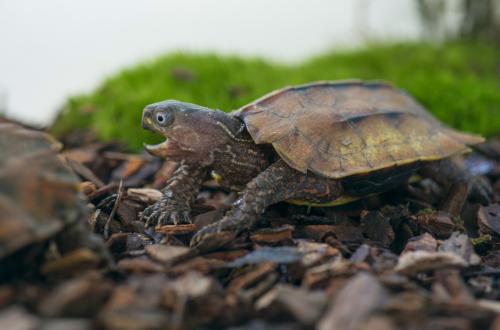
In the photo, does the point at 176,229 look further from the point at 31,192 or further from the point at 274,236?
the point at 31,192

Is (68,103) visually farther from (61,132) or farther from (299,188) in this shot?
(299,188)

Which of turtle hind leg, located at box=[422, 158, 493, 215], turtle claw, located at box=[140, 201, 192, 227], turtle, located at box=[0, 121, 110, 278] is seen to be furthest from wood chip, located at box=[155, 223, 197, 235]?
turtle hind leg, located at box=[422, 158, 493, 215]

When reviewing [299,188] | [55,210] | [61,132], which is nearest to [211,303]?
[55,210]

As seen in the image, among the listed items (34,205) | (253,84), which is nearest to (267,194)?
(34,205)

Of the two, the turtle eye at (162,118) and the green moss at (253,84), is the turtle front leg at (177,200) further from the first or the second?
the green moss at (253,84)

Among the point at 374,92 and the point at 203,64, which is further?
the point at 203,64

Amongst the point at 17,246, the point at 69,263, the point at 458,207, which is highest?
the point at 17,246
